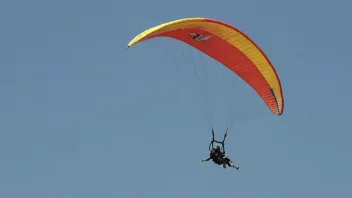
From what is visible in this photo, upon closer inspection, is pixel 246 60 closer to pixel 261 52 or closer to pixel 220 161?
pixel 261 52

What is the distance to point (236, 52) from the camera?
59656 millimetres

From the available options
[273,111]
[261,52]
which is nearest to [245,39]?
[261,52]

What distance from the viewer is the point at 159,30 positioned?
53781 millimetres

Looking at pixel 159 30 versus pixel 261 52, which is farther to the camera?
pixel 261 52

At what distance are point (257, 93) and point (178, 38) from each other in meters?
5.18

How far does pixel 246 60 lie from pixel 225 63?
1482mm

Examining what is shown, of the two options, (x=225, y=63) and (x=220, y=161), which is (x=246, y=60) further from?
(x=220, y=161)

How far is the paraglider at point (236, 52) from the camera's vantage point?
57812 millimetres

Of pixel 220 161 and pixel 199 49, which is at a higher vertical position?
pixel 199 49

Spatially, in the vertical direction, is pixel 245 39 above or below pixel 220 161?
above

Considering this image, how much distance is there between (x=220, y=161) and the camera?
5878cm

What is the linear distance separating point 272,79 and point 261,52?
6.32 ft

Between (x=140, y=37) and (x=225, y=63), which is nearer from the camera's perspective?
(x=140, y=37)

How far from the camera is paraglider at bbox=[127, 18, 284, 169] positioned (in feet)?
190
